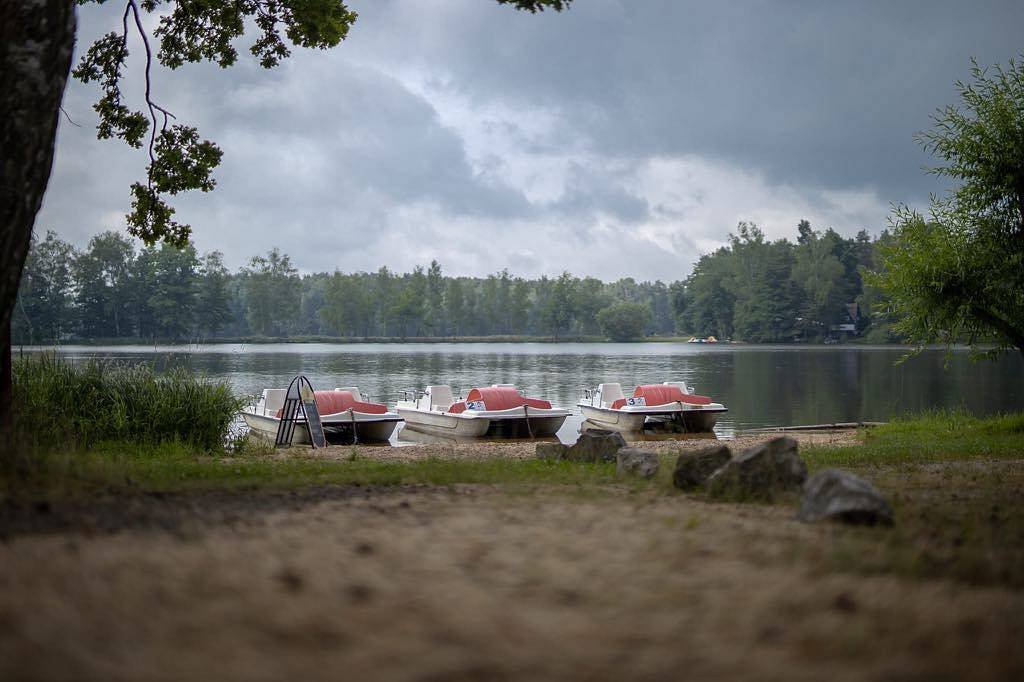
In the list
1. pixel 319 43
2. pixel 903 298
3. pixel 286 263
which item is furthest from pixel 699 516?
pixel 286 263

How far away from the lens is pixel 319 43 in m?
15.4

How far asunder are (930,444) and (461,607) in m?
14.7

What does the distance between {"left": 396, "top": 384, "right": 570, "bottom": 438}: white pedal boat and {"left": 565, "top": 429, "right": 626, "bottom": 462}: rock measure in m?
12.7

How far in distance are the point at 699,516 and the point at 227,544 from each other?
3667 millimetres

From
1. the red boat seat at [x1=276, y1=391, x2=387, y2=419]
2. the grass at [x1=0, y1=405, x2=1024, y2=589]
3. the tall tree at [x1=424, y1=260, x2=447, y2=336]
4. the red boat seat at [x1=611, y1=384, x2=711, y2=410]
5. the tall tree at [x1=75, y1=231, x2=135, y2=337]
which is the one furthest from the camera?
the tall tree at [x1=424, y1=260, x2=447, y2=336]

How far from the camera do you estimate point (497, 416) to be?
25.3 meters

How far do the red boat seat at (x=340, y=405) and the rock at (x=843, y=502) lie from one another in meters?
18.4

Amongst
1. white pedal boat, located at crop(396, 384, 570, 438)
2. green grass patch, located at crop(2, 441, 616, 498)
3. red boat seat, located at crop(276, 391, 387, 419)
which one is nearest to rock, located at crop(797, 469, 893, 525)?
green grass patch, located at crop(2, 441, 616, 498)

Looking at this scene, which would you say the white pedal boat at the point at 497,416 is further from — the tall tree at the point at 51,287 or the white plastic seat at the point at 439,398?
the tall tree at the point at 51,287

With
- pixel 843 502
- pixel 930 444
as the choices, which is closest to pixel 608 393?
pixel 930 444

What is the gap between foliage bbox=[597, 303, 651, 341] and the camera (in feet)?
557

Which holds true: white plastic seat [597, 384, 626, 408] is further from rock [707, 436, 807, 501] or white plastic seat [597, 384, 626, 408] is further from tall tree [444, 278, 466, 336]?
tall tree [444, 278, 466, 336]

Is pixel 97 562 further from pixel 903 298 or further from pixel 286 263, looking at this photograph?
pixel 286 263

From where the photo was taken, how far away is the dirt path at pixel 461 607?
3.12 m
